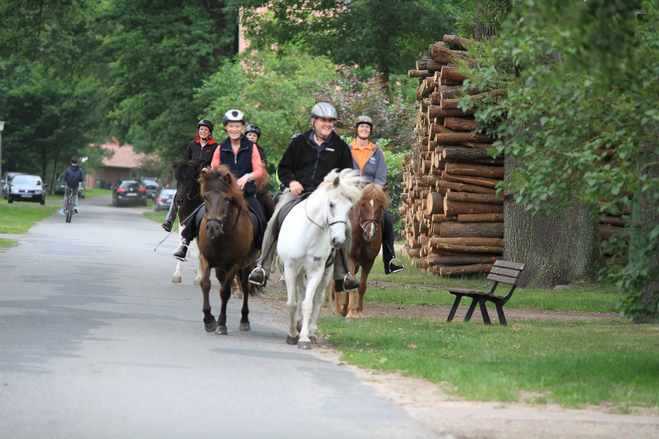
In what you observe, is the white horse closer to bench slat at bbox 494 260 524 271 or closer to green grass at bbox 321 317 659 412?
green grass at bbox 321 317 659 412

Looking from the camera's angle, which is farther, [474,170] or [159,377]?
[474,170]

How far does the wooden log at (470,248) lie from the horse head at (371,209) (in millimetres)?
7075

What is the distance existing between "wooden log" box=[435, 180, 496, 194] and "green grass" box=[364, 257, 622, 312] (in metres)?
1.82

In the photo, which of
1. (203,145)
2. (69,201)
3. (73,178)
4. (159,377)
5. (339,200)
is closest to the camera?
(159,377)

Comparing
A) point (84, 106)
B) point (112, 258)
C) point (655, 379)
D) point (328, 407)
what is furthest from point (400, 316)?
point (84, 106)

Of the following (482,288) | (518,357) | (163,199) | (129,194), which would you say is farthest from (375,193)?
(129,194)

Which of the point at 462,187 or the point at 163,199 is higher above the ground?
the point at 462,187

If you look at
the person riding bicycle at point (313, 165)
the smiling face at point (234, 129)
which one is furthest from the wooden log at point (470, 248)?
the person riding bicycle at point (313, 165)

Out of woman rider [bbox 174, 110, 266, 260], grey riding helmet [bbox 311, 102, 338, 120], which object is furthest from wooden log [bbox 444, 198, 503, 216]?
grey riding helmet [bbox 311, 102, 338, 120]

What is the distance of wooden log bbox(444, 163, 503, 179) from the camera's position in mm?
18219

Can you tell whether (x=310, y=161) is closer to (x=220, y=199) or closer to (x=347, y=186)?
(x=220, y=199)

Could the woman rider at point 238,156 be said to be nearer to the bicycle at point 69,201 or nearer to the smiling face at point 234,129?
the smiling face at point 234,129

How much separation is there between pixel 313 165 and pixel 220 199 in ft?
4.23

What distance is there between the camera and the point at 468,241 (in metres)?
18.3
